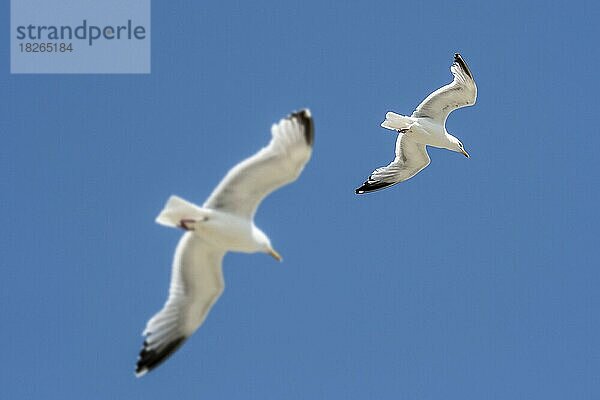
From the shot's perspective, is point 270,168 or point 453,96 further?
point 453,96

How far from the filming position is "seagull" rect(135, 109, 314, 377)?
9.09 metres

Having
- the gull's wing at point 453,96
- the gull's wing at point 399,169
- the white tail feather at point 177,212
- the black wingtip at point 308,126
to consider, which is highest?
the gull's wing at point 453,96

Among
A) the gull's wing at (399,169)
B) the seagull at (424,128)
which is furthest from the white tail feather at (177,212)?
the gull's wing at (399,169)

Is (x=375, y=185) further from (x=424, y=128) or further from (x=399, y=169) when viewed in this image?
(x=424, y=128)

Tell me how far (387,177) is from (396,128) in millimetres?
1124

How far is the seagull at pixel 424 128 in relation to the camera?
1405cm

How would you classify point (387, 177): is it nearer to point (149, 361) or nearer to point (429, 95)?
point (429, 95)

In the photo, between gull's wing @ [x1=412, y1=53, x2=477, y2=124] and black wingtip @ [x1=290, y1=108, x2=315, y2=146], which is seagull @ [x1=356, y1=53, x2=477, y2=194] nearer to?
gull's wing @ [x1=412, y1=53, x2=477, y2=124]

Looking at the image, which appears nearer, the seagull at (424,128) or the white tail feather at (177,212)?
the white tail feather at (177,212)

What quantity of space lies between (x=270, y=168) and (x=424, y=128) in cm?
527

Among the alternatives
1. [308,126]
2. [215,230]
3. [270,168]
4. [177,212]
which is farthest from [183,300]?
[308,126]

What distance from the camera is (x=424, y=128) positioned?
14.1 m

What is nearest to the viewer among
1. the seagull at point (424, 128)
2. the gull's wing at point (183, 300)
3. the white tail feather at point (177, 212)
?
the white tail feather at point (177, 212)

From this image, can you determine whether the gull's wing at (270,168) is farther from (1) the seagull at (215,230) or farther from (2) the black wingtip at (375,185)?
(2) the black wingtip at (375,185)
